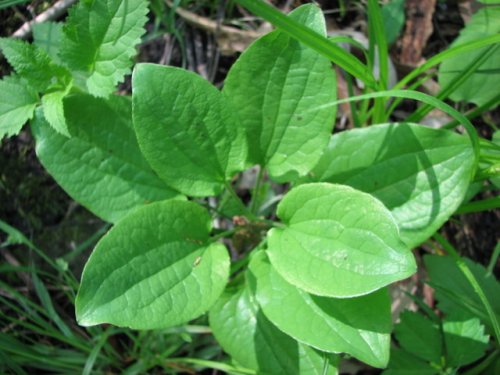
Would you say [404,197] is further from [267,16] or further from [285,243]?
[267,16]

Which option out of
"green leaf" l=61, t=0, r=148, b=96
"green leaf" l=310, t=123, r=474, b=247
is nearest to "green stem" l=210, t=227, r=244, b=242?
"green leaf" l=310, t=123, r=474, b=247

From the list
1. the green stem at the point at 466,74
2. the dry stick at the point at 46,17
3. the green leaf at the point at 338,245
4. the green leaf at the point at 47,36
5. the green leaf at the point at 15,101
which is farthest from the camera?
the dry stick at the point at 46,17

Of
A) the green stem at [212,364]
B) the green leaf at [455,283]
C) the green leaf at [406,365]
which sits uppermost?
the green leaf at [455,283]

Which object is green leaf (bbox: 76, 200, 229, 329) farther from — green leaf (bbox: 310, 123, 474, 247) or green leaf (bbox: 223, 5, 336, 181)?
green leaf (bbox: 310, 123, 474, 247)

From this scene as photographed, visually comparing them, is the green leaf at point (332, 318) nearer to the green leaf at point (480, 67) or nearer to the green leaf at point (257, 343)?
the green leaf at point (257, 343)

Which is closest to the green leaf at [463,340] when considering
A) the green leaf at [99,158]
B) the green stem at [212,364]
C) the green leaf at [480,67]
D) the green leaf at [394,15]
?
the green stem at [212,364]

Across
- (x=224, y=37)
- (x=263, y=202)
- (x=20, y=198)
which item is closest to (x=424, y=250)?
(x=263, y=202)

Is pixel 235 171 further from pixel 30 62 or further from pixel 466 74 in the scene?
pixel 466 74
